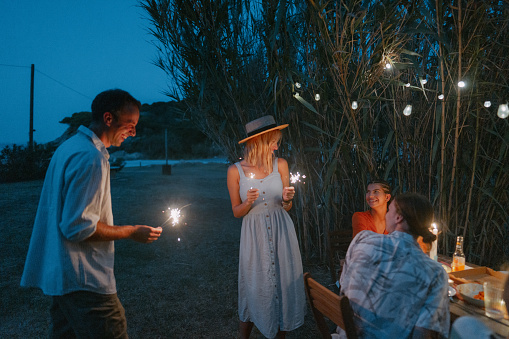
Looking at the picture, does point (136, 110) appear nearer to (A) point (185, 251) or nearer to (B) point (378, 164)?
(B) point (378, 164)

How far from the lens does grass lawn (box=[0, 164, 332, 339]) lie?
9.93 feet

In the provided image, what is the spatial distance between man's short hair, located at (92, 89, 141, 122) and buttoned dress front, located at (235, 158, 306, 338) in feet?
3.51

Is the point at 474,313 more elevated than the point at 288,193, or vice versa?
the point at 288,193

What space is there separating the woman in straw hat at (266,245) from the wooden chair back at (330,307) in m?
0.60

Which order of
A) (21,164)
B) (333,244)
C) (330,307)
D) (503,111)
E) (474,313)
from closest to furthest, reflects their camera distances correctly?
(330,307), (474,313), (503,111), (333,244), (21,164)

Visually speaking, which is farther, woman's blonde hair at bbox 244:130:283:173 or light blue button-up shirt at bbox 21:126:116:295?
woman's blonde hair at bbox 244:130:283:173

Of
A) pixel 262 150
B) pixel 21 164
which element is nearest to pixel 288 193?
pixel 262 150

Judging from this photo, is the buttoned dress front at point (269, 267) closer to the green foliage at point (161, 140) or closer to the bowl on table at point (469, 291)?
the bowl on table at point (469, 291)

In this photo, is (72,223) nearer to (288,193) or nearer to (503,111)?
(288,193)

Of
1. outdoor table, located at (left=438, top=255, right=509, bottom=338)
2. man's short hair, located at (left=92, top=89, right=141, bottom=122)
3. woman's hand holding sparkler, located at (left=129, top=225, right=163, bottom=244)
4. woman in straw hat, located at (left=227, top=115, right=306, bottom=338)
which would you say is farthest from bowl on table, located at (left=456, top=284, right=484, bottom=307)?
man's short hair, located at (left=92, top=89, right=141, bottom=122)

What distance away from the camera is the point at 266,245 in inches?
86.8

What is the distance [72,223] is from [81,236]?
65 millimetres

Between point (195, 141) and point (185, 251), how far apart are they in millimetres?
43105

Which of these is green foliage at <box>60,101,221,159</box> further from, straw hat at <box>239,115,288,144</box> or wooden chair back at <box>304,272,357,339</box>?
wooden chair back at <box>304,272,357,339</box>
